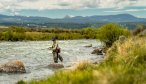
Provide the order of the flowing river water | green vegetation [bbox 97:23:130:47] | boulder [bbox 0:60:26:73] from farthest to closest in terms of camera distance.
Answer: green vegetation [bbox 97:23:130:47], boulder [bbox 0:60:26:73], the flowing river water

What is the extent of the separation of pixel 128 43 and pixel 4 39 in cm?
12039

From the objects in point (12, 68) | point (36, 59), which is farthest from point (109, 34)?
point (12, 68)

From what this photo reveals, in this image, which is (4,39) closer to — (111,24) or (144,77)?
(111,24)

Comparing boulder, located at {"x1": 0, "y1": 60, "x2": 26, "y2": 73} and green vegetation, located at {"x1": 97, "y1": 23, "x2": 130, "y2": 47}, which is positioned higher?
boulder, located at {"x1": 0, "y1": 60, "x2": 26, "y2": 73}

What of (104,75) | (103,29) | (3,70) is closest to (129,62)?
(104,75)

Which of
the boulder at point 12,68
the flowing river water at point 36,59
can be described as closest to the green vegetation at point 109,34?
the flowing river water at point 36,59

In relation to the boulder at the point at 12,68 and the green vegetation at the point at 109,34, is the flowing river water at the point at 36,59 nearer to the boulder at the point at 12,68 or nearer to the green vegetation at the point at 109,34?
the boulder at the point at 12,68

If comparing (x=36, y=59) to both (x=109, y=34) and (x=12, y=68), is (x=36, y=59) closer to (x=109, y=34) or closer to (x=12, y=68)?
(x=12, y=68)

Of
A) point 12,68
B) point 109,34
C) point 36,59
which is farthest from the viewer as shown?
point 109,34

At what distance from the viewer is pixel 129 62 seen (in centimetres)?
1694

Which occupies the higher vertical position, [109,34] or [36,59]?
[36,59]

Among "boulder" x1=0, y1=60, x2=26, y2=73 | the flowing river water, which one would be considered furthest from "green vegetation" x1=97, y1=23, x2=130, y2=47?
"boulder" x1=0, y1=60, x2=26, y2=73

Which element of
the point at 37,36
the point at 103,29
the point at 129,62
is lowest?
the point at 37,36

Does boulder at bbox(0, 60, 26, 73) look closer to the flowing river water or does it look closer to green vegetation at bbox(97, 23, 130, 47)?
the flowing river water
